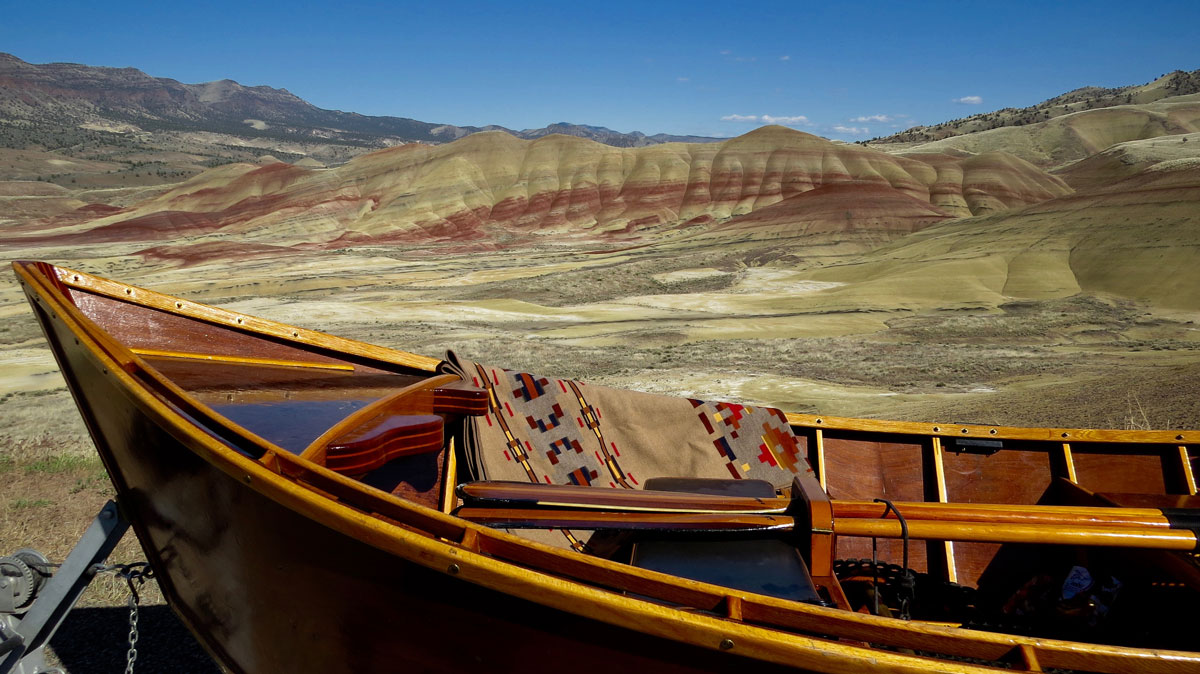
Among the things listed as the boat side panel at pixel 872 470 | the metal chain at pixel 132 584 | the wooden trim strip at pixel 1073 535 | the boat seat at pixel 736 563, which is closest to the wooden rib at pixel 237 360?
the metal chain at pixel 132 584

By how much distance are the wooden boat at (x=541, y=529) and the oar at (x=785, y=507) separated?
12 millimetres

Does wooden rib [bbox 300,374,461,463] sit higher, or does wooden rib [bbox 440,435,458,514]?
wooden rib [bbox 300,374,461,463]

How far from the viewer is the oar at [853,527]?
2.59 m

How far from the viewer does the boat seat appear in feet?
8.64

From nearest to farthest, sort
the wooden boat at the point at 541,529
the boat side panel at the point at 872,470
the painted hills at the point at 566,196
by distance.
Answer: the wooden boat at the point at 541,529, the boat side panel at the point at 872,470, the painted hills at the point at 566,196

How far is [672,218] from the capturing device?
56250 mm

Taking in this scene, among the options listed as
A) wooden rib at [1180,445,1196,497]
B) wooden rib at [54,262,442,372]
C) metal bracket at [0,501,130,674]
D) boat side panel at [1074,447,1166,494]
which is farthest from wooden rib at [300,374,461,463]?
wooden rib at [1180,445,1196,497]

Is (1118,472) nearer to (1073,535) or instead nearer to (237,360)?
(1073,535)

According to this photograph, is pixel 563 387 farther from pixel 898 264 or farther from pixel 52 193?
pixel 52 193

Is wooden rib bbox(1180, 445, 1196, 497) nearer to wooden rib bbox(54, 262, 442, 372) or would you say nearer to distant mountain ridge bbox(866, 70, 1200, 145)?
wooden rib bbox(54, 262, 442, 372)

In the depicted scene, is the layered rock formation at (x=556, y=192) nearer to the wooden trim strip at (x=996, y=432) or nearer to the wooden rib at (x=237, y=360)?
the wooden trim strip at (x=996, y=432)

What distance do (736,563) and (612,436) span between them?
180 cm

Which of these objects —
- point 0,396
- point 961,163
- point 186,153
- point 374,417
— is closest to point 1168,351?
point 374,417

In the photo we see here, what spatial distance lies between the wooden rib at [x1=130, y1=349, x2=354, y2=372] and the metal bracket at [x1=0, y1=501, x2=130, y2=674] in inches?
34.3
